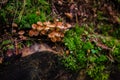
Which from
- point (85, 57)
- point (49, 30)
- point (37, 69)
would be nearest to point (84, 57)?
point (85, 57)

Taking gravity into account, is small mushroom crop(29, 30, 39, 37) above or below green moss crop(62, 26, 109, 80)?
above

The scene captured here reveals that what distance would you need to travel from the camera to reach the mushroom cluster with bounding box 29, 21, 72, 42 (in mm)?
3402

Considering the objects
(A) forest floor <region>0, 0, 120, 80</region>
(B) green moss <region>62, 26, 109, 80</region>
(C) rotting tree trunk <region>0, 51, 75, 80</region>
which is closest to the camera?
(C) rotting tree trunk <region>0, 51, 75, 80</region>

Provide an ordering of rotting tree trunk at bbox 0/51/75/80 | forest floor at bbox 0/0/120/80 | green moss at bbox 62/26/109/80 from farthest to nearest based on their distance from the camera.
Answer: green moss at bbox 62/26/109/80
forest floor at bbox 0/0/120/80
rotting tree trunk at bbox 0/51/75/80

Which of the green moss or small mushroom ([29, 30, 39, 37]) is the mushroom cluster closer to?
small mushroom ([29, 30, 39, 37])

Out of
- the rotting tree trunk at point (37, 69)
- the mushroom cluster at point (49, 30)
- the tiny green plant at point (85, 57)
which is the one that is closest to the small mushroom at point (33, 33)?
the mushroom cluster at point (49, 30)

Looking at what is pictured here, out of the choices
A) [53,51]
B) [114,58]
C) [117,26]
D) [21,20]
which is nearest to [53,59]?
[53,51]

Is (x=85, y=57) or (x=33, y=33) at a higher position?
(x=33, y=33)

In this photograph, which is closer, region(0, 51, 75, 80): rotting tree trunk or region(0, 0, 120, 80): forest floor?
region(0, 51, 75, 80): rotting tree trunk

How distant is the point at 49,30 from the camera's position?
3.50m

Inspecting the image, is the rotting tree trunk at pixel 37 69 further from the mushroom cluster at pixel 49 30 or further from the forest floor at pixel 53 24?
the mushroom cluster at pixel 49 30

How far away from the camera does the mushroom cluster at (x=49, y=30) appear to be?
3402 millimetres

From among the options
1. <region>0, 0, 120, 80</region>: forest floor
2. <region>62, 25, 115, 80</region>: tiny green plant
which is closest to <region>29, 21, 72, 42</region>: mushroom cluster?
<region>0, 0, 120, 80</region>: forest floor

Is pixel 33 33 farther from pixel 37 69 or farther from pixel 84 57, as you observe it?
pixel 84 57
